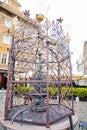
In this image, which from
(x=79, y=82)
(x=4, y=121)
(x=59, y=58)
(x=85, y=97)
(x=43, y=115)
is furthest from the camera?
(x=79, y=82)

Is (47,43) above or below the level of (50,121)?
above

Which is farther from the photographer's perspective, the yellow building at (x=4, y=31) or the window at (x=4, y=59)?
the window at (x=4, y=59)

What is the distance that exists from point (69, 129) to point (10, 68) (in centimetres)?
254

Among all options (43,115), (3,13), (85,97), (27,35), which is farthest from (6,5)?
(43,115)

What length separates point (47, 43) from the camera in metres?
4.77

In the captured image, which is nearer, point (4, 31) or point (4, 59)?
point (4, 59)

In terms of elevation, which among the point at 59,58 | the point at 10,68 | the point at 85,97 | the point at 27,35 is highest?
the point at 27,35

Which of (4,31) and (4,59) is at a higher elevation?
(4,31)

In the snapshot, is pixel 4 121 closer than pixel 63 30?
Yes

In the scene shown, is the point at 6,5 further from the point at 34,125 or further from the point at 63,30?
the point at 34,125

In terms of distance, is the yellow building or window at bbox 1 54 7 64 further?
window at bbox 1 54 7 64

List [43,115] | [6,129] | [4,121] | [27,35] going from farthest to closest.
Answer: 1. [27,35]
2. [43,115]
3. [4,121]
4. [6,129]

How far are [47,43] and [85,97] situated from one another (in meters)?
10.3

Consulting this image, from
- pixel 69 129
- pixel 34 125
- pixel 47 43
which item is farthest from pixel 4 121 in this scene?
pixel 47 43
